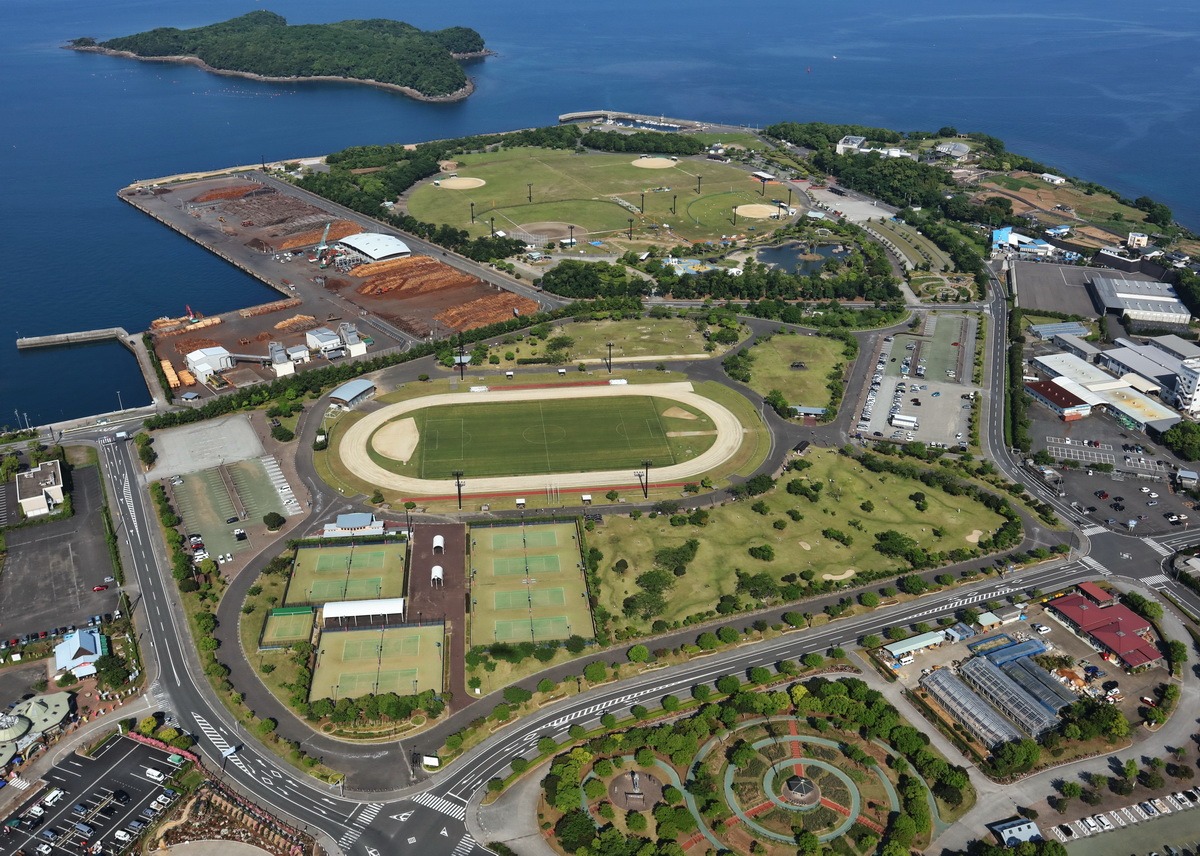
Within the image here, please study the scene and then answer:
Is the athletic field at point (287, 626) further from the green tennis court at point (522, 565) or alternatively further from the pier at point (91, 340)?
the pier at point (91, 340)

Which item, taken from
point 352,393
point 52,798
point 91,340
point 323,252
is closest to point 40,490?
point 352,393

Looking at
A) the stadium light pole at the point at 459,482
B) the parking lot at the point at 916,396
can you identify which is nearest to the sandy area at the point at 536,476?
the stadium light pole at the point at 459,482

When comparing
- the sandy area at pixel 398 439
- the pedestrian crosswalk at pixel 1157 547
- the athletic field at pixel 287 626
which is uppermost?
the sandy area at pixel 398 439

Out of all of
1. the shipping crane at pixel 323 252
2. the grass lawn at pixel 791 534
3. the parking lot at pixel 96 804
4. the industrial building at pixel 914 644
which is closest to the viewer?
the parking lot at pixel 96 804

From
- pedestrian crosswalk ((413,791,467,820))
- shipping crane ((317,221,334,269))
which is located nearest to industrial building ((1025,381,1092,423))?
pedestrian crosswalk ((413,791,467,820))

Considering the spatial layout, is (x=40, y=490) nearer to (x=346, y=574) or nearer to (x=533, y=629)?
(x=346, y=574)

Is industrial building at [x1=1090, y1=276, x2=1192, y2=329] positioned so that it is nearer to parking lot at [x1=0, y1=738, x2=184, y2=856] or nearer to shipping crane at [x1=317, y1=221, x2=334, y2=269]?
shipping crane at [x1=317, y1=221, x2=334, y2=269]
